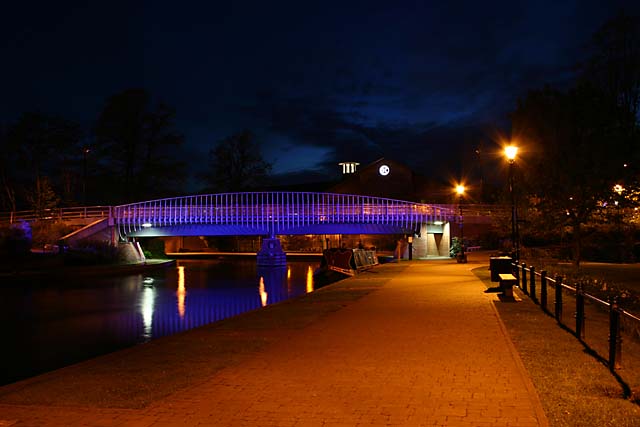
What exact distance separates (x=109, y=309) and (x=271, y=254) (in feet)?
93.1

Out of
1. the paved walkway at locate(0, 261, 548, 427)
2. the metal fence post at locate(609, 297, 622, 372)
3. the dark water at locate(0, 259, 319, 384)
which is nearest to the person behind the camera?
the paved walkway at locate(0, 261, 548, 427)

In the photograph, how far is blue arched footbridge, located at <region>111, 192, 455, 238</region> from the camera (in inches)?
2016

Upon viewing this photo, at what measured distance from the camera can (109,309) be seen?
2358cm

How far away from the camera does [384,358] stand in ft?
30.5

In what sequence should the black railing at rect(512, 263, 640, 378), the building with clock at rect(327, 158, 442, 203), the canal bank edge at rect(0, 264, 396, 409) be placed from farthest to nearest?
1. the building with clock at rect(327, 158, 442, 203)
2. the black railing at rect(512, 263, 640, 378)
3. the canal bank edge at rect(0, 264, 396, 409)

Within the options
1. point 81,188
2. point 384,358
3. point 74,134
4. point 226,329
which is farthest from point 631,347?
point 81,188

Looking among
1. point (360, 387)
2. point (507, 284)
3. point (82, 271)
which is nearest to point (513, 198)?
point (507, 284)

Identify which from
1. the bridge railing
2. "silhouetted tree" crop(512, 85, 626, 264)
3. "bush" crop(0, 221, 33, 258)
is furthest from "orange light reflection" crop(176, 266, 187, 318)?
"silhouetted tree" crop(512, 85, 626, 264)

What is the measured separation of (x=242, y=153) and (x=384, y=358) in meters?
69.8

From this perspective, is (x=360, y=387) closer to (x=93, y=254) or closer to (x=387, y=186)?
(x=93, y=254)

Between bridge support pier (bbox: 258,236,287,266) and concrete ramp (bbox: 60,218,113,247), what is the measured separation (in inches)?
527

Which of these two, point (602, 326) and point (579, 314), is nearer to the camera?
point (579, 314)

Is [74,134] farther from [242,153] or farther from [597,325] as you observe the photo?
[597,325]

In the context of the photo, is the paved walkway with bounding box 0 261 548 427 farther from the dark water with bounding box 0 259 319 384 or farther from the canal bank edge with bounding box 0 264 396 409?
the dark water with bounding box 0 259 319 384
